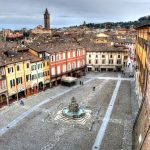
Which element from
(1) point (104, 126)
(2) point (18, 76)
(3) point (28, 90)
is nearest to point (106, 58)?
(3) point (28, 90)

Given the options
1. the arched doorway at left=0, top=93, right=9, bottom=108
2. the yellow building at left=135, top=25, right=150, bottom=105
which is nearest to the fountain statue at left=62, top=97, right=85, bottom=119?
the yellow building at left=135, top=25, right=150, bottom=105

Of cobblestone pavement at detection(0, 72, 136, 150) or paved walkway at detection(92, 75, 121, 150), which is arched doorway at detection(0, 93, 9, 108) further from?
paved walkway at detection(92, 75, 121, 150)

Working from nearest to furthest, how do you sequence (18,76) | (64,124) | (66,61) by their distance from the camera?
(64,124) < (18,76) < (66,61)

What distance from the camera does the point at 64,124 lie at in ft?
108

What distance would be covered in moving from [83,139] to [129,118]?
9.54 m

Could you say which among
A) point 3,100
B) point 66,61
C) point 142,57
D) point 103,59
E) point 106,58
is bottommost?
point 3,100

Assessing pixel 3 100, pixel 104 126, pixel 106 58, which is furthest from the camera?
pixel 106 58

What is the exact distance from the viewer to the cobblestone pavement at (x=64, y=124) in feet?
90.7

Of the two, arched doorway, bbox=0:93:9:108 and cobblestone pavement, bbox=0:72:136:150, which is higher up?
arched doorway, bbox=0:93:9:108

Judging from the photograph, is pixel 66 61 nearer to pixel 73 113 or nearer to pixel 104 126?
pixel 73 113

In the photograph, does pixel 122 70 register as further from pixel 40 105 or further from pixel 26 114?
pixel 26 114

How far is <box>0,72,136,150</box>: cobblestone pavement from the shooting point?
27.7 meters

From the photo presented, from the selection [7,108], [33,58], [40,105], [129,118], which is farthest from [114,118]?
[33,58]

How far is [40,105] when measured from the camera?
40844 millimetres
